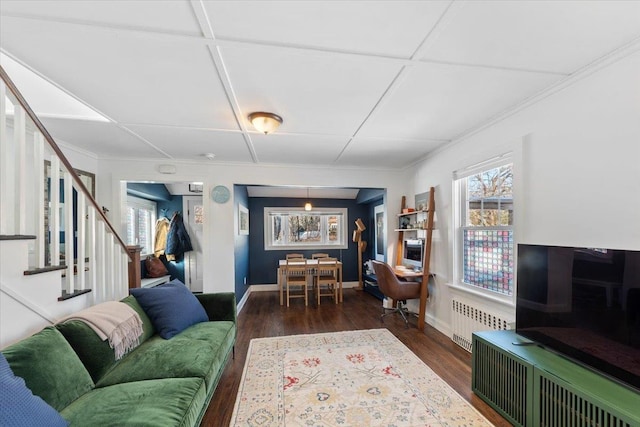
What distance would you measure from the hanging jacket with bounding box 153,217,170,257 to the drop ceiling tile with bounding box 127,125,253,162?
2.18 metres

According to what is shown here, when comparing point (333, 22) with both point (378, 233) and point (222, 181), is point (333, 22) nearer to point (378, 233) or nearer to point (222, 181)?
point (222, 181)

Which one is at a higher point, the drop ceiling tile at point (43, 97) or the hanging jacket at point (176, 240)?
the drop ceiling tile at point (43, 97)

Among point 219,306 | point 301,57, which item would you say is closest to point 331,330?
point 219,306

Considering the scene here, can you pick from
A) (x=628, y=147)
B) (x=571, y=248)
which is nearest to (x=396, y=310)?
(x=571, y=248)

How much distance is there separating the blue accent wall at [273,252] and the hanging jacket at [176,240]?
1325 millimetres

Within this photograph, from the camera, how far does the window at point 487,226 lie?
251cm

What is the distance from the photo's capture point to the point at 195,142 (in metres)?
3.08

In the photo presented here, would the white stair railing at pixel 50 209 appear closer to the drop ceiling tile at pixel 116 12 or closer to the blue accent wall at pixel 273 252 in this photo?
the drop ceiling tile at pixel 116 12

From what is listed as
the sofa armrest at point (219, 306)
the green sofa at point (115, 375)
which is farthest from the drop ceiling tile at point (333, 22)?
the sofa armrest at point (219, 306)

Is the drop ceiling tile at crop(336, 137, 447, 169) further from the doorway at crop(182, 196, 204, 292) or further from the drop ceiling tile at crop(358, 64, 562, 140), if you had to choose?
the doorway at crop(182, 196, 204, 292)

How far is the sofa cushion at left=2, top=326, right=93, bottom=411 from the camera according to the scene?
4.13 ft

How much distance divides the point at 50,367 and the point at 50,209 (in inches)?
47.4

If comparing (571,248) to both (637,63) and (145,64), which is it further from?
(145,64)

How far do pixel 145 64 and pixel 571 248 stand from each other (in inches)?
112
